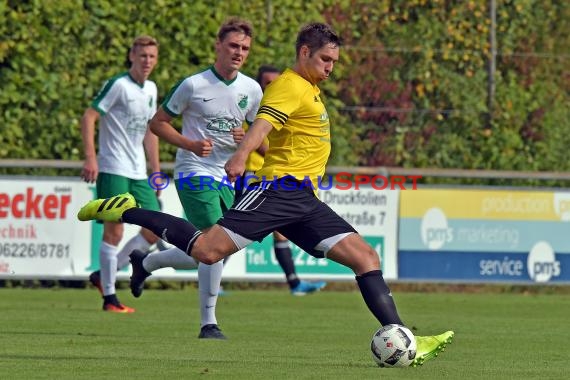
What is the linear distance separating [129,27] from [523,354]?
8.95 meters

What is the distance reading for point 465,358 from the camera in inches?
359

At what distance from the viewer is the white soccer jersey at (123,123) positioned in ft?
42.1

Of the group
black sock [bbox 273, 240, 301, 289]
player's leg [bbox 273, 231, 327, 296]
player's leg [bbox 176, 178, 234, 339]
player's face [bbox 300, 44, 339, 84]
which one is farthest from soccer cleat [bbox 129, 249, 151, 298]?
black sock [bbox 273, 240, 301, 289]

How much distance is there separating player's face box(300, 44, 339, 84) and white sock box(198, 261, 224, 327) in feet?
7.20

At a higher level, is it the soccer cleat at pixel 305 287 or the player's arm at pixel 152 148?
the player's arm at pixel 152 148

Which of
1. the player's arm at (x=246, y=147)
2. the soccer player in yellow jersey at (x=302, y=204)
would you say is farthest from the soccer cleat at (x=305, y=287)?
the player's arm at (x=246, y=147)

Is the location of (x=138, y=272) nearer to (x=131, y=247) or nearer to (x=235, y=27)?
(x=235, y=27)

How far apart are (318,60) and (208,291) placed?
7.82 ft

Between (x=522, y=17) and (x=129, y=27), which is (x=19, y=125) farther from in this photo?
(x=522, y=17)

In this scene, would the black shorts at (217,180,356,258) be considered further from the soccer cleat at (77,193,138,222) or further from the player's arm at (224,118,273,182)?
the soccer cleat at (77,193,138,222)

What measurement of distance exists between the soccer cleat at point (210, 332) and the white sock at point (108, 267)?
265 centimetres

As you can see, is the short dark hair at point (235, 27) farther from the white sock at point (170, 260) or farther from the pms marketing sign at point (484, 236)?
the pms marketing sign at point (484, 236)

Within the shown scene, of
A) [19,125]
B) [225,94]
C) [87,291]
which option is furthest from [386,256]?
[225,94]

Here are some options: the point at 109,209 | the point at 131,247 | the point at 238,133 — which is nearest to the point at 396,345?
the point at 109,209
